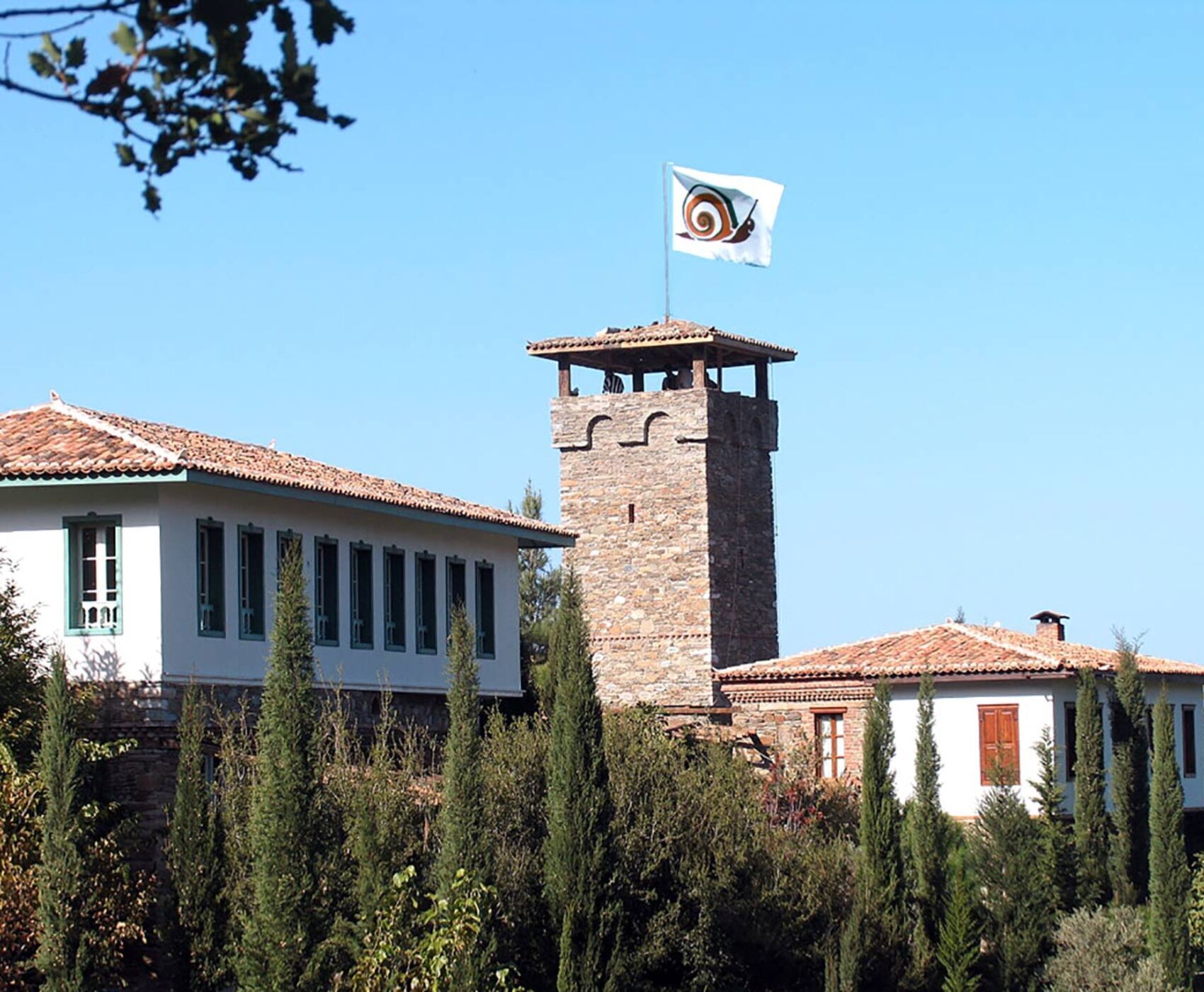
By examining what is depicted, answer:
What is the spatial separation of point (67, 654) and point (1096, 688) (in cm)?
1857

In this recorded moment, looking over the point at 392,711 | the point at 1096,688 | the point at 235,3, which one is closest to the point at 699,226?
the point at 1096,688

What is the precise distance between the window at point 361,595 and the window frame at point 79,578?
4.35 m

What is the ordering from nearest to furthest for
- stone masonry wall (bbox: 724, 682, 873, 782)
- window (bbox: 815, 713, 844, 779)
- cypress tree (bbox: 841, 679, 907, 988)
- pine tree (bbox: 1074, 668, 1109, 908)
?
cypress tree (bbox: 841, 679, 907, 988), pine tree (bbox: 1074, 668, 1109, 908), stone masonry wall (bbox: 724, 682, 873, 782), window (bbox: 815, 713, 844, 779)

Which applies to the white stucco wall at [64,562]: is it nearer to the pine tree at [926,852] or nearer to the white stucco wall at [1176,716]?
the pine tree at [926,852]

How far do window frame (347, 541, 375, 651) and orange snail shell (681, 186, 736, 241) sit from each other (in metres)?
19.8

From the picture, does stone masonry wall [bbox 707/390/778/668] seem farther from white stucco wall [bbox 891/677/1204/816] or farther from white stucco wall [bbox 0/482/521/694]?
white stucco wall [bbox 0/482/521/694]

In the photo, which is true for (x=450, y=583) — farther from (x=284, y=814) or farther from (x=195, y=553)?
(x=284, y=814)

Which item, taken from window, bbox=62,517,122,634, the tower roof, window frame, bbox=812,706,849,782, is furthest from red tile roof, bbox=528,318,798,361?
window, bbox=62,517,122,634

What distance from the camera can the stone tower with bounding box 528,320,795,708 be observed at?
4684cm

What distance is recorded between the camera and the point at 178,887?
22.3 m

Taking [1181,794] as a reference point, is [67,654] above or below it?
above

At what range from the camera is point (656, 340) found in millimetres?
46438

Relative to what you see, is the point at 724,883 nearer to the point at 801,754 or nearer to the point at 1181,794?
the point at 801,754

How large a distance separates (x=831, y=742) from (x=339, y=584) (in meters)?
12.1
